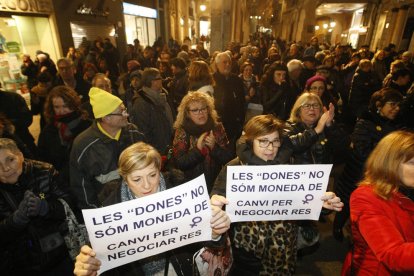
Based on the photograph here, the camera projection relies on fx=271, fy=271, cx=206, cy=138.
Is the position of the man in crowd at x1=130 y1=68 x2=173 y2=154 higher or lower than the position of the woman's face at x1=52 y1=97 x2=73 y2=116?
lower

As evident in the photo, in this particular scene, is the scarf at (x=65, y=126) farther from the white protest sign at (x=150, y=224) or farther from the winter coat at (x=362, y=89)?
the winter coat at (x=362, y=89)

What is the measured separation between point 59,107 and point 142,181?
6.98ft

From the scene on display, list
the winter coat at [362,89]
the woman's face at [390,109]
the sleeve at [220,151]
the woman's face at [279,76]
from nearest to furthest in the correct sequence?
the sleeve at [220,151], the woman's face at [390,109], the woman's face at [279,76], the winter coat at [362,89]

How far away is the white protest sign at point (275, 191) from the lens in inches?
75.1

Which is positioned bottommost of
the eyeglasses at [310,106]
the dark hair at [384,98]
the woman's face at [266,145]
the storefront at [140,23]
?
the woman's face at [266,145]

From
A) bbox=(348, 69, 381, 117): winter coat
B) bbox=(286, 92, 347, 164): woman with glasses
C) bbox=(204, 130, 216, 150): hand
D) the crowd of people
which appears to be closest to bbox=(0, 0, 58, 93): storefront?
the crowd of people

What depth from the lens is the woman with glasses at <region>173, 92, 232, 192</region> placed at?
3050mm

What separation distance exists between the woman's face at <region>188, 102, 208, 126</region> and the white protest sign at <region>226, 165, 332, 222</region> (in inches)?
55.4

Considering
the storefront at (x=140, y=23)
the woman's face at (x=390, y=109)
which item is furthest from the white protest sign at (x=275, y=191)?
the storefront at (x=140, y=23)

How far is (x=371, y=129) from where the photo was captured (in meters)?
3.30

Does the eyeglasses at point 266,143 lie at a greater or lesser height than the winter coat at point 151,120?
greater

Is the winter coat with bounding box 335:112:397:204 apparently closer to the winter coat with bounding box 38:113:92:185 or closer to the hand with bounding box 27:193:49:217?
the hand with bounding box 27:193:49:217

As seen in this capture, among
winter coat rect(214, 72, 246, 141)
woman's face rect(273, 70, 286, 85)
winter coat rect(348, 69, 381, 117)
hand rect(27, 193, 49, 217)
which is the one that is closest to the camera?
hand rect(27, 193, 49, 217)

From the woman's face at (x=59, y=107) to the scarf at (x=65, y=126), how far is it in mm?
54
